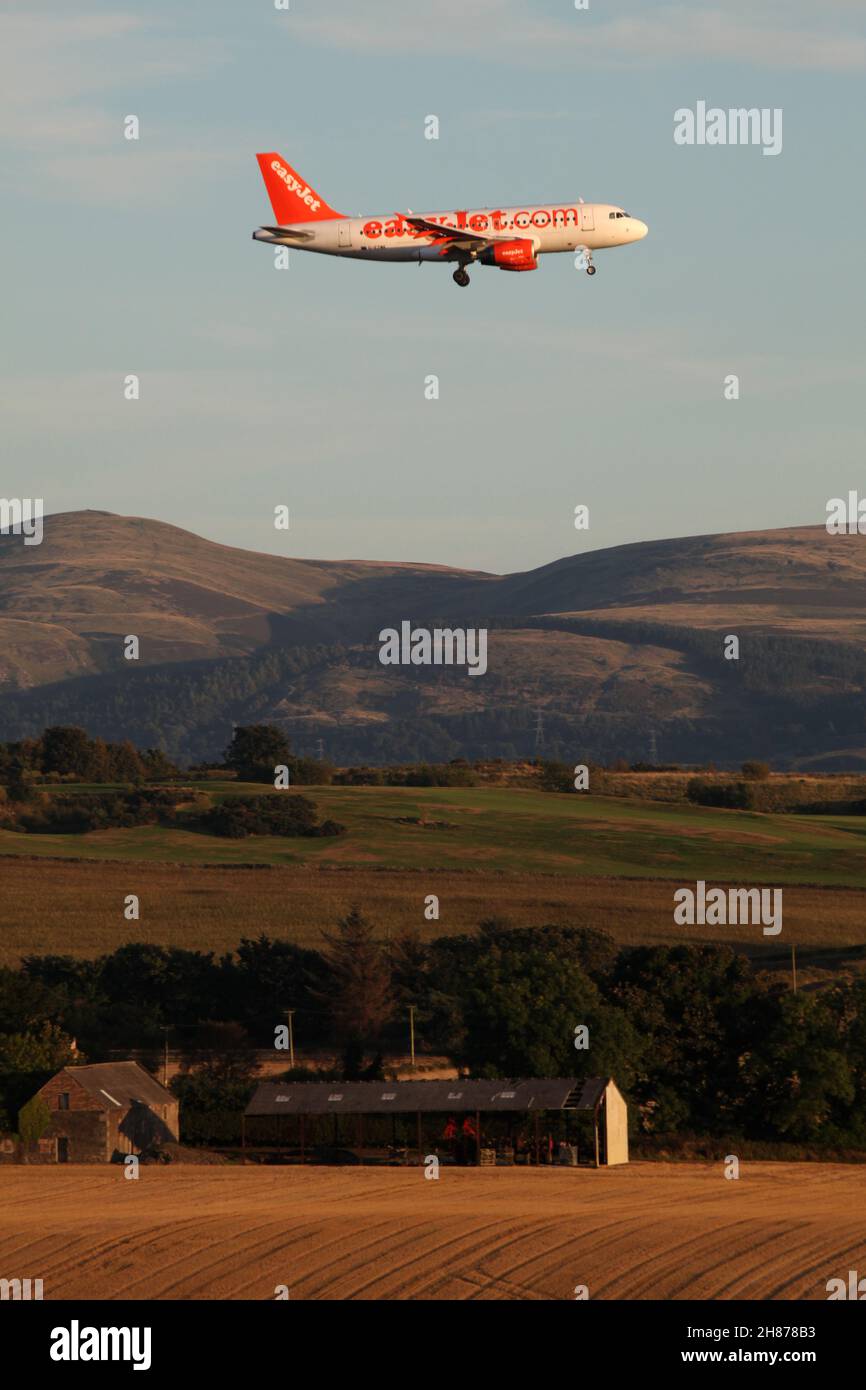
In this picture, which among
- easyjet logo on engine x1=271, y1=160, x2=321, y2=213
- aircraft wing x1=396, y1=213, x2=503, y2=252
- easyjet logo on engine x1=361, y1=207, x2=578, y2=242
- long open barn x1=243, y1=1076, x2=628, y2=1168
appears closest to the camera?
long open barn x1=243, y1=1076, x2=628, y2=1168

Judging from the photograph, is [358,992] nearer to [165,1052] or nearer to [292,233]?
[165,1052]

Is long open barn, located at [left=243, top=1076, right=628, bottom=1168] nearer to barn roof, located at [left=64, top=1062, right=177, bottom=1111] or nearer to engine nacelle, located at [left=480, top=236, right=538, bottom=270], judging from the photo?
barn roof, located at [left=64, top=1062, right=177, bottom=1111]

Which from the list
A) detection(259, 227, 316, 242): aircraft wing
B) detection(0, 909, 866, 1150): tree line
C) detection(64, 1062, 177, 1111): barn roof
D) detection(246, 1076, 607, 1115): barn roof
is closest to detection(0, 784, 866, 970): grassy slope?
detection(0, 909, 866, 1150): tree line
